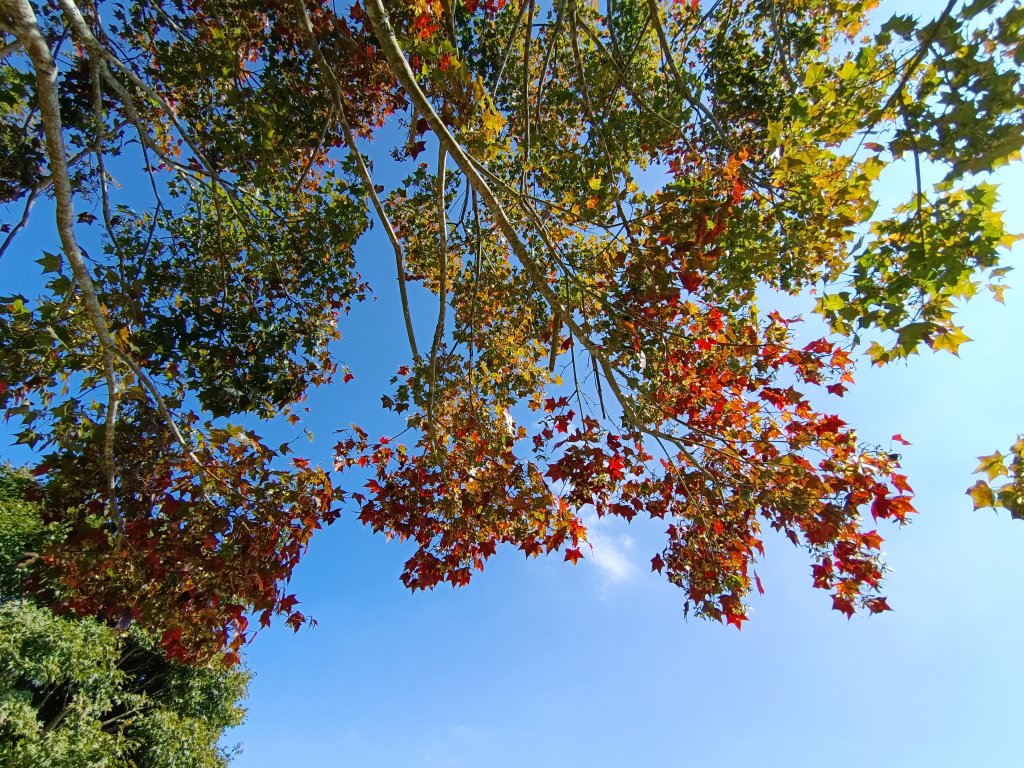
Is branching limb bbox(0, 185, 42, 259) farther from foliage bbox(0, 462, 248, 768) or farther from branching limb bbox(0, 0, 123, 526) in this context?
foliage bbox(0, 462, 248, 768)

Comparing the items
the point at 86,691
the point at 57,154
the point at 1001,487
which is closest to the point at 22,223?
the point at 57,154

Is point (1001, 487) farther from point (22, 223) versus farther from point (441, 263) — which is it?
point (22, 223)

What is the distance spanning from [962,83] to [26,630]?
13499 mm

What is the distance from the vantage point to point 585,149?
5.45 m

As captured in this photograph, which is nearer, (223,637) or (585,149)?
(223,637)

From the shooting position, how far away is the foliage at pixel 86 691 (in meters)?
8.25

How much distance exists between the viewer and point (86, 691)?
30.7ft

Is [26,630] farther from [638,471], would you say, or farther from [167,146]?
[638,471]

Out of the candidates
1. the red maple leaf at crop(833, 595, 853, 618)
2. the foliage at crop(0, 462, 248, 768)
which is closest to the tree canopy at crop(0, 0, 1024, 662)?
the red maple leaf at crop(833, 595, 853, 618)

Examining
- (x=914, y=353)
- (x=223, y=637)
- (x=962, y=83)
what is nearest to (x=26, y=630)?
(x=223, y=637)

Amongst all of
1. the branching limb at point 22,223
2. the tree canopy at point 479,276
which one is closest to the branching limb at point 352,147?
the tree canopy at point 479,276

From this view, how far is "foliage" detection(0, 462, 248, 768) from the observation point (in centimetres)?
825

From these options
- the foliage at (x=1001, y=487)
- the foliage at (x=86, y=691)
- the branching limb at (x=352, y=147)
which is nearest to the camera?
the foliage at (x=1001, y=487)

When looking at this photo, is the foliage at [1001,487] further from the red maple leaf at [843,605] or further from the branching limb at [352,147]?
the branching limb at [352,147]
